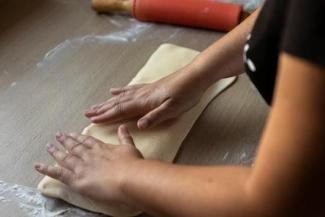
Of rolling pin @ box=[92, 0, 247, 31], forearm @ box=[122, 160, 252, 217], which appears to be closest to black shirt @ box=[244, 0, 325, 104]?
forearm @ box=[122, 160, 252, 217]

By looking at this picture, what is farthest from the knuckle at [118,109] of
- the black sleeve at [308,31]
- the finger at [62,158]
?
the black sleeve at [308,31]

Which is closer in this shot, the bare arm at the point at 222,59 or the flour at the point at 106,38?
the bare arm at the point at 222,59

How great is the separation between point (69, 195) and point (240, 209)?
0.33 meters

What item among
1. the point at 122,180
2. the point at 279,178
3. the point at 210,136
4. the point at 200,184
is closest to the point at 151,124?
the point at 210,136

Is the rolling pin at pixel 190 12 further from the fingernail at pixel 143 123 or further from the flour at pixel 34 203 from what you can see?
the flour at pixel 34 203

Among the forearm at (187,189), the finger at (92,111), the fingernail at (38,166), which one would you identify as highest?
the forearm at (187,189)

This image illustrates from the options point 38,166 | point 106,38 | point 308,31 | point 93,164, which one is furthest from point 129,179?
point 106,38

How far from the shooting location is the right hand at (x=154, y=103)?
2.85ft

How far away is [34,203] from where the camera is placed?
2.59 feet

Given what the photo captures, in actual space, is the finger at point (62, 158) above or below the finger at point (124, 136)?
above

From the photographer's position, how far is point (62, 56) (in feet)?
3.57

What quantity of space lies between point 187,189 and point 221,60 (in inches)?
13.7

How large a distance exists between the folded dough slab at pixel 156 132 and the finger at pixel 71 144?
0.05 meters

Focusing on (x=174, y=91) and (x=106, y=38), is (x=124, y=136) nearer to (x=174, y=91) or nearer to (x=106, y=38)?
(x=174, y=91)
